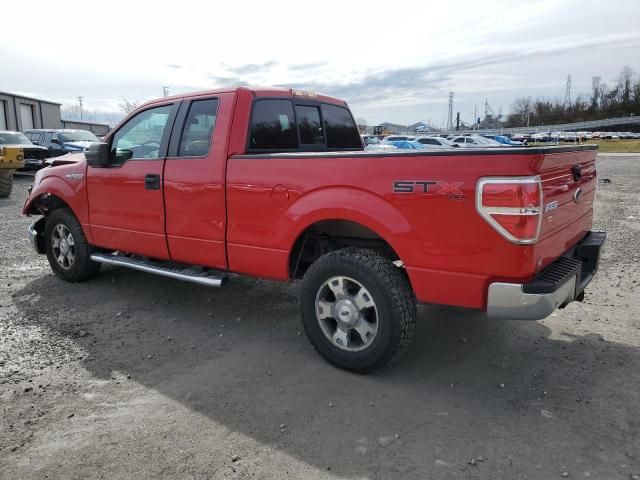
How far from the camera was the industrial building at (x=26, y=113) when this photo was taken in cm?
3619

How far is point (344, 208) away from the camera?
3.58 m

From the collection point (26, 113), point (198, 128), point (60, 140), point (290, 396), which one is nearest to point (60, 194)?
point (198, 128)

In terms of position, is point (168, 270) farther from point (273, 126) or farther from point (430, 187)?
point (430, 187)

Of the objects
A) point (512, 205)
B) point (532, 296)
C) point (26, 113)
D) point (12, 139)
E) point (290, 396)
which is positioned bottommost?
point (290, 396)

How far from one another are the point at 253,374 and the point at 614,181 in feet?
57.3

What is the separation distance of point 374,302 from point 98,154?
3.31 m

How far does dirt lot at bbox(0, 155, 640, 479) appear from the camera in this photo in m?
2.78

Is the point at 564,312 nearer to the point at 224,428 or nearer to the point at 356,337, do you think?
the point at 356,337

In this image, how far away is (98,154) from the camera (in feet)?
17.0

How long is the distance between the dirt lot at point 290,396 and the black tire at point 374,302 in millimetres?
175

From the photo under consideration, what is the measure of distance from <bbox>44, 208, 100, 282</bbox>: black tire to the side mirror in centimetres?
92

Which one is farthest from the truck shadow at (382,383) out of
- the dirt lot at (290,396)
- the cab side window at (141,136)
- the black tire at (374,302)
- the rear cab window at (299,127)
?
the rear cab window at (299,127)

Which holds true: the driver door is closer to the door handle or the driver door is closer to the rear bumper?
the door handle

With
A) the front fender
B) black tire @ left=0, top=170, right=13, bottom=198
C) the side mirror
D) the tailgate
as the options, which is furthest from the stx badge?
black tire @ left=0, top=170, right=13, bottom=198
